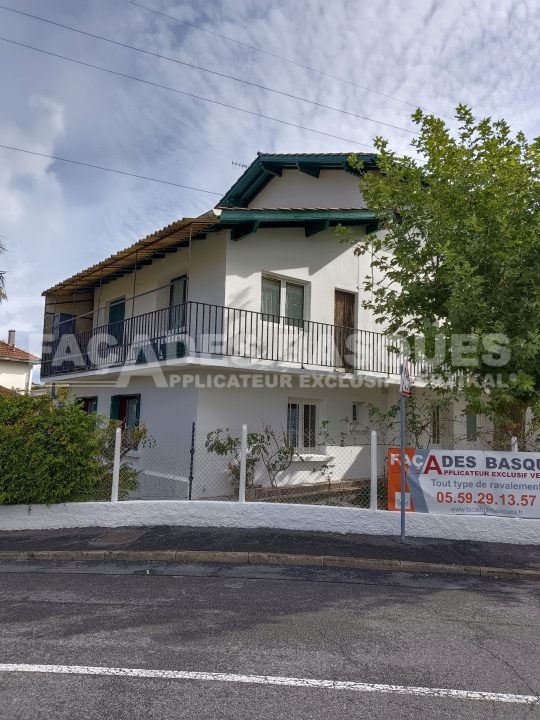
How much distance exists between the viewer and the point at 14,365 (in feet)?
99.1

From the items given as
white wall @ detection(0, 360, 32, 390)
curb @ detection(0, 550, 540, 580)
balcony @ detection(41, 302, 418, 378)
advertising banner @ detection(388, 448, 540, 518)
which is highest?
white wall @ detection(0, 360, 32, 390)

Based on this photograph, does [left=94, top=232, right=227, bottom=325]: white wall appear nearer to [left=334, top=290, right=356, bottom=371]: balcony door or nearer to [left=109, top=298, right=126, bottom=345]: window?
[left=109, top=298, right=126, bottom=345]: window

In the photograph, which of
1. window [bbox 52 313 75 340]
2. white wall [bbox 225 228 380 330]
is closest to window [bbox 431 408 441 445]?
white wall [bbox 225 228 380 330]

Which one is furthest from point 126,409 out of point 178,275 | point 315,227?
point 315,227

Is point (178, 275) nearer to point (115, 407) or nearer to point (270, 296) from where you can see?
point (270, 296)

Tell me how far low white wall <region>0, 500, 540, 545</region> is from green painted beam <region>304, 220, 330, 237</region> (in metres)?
6.86

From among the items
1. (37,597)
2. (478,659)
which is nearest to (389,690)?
(478,659)

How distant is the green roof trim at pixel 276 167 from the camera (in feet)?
42.7

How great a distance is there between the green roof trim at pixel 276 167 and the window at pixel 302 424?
537 cm

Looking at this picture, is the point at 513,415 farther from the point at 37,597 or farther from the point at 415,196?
the point at 37,597

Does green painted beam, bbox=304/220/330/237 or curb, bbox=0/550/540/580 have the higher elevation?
green painted beam, bbox=304/220/330/237

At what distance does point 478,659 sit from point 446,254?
520cm

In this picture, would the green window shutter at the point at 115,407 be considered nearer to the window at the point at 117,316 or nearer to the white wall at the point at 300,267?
the window at the point at 117,316

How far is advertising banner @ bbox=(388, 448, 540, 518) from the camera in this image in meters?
7.84
